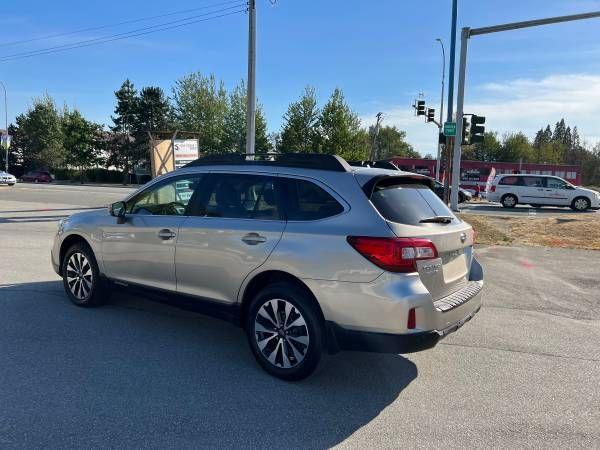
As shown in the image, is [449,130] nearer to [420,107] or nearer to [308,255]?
[420,107]

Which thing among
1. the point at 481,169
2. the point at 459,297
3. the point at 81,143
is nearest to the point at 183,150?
the point at 459,297

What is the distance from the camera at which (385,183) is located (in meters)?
4.11

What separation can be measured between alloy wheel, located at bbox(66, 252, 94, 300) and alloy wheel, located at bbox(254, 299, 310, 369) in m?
2.52

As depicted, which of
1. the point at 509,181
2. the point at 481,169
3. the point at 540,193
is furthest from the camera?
the point at 481,169

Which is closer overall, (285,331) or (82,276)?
(285,331)

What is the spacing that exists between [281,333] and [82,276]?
291 centimetres

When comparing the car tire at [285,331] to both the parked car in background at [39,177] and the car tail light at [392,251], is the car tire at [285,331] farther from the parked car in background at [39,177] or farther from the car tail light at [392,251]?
the parked car in background at [39,177]

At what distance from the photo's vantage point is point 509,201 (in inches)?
1064

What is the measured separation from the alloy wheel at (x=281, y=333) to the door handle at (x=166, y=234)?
123 centimetres

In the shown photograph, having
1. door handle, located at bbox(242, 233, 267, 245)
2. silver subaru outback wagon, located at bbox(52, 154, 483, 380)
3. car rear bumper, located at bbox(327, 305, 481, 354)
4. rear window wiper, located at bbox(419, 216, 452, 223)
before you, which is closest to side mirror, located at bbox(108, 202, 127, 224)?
silver subaru outback wagon, located at bbox(52, 154, 483, 380)

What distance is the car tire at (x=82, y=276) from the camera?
18.7 ft

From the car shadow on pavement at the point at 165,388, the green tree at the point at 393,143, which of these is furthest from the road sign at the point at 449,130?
the green tree at the point at 393,143

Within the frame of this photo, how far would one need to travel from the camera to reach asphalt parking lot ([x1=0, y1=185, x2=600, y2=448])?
328 centimetres

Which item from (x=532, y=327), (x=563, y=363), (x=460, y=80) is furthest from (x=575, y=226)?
(x=563, y=363)
